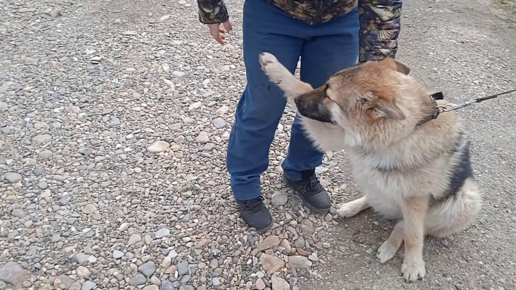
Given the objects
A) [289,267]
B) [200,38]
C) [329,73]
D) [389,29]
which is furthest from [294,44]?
[200,38]

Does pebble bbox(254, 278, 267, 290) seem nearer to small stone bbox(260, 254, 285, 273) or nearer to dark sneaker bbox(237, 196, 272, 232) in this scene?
small stone bbox(260, 254, 285, 273)

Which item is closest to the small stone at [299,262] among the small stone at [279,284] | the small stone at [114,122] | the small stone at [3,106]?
the small stone at [279,284]

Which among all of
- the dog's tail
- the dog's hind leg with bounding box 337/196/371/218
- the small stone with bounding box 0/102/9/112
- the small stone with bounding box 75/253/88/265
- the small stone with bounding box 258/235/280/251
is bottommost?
the small stone with bounding box 75/253/88/265

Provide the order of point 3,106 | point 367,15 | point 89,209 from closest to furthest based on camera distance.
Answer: point 367,15, point 89,209, point 3,106

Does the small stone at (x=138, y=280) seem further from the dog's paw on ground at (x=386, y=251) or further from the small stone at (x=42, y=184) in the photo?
the dog's paw on ground at (x=386, y=251)

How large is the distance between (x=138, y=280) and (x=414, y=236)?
1699mm

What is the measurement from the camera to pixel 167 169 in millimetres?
3627

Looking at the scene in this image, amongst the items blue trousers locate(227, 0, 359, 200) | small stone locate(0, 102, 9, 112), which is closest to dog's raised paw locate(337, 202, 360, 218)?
blue trousers locate(227, 0, 359, 200)

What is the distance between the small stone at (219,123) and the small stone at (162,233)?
1.23 metres

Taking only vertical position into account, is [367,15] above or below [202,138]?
above

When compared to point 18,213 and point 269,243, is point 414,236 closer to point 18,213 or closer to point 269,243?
point 269,243

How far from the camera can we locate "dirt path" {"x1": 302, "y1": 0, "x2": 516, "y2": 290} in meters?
2.91

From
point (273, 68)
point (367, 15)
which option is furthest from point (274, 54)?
point (367, 15)

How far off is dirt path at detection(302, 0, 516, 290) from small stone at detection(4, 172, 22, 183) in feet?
7.46
